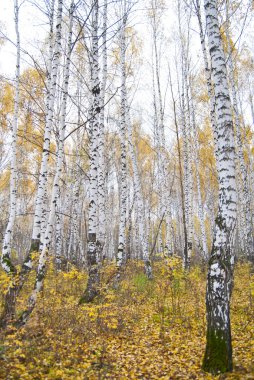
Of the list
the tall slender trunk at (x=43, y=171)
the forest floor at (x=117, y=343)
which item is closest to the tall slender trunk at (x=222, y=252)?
the forest floor at (x=117, y=343)

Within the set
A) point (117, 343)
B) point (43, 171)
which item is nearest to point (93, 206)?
point (43, 171)

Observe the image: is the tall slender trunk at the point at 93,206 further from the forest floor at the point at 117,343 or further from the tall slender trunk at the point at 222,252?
the tall slender trunk at the point at 222,252

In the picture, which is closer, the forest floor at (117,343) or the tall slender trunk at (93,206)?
the forest floor at (117,343)

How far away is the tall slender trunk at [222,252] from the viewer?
3.92 m

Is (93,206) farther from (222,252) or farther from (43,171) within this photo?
(222,252)

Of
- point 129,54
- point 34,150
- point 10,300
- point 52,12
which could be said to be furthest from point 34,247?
point 34,150

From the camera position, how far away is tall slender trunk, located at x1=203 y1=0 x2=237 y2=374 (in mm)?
3922

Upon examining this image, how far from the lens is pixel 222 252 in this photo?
4.06m

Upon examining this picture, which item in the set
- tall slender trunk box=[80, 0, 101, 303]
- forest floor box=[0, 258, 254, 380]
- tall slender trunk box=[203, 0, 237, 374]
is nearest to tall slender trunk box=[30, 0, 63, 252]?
tall slender trunk box=[80, 0, 101, 303]

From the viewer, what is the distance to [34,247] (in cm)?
663

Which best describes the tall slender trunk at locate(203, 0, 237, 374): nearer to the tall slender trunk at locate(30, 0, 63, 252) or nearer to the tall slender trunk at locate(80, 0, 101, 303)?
the tall slender trunk at locate(80, 0, 101, 303)

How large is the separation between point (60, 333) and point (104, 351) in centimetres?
104

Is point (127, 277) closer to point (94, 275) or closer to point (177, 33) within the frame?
point (94, 275)

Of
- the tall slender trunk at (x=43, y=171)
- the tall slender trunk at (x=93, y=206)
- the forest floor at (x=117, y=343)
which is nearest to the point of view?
the forest floor at (x=117, y=343)
